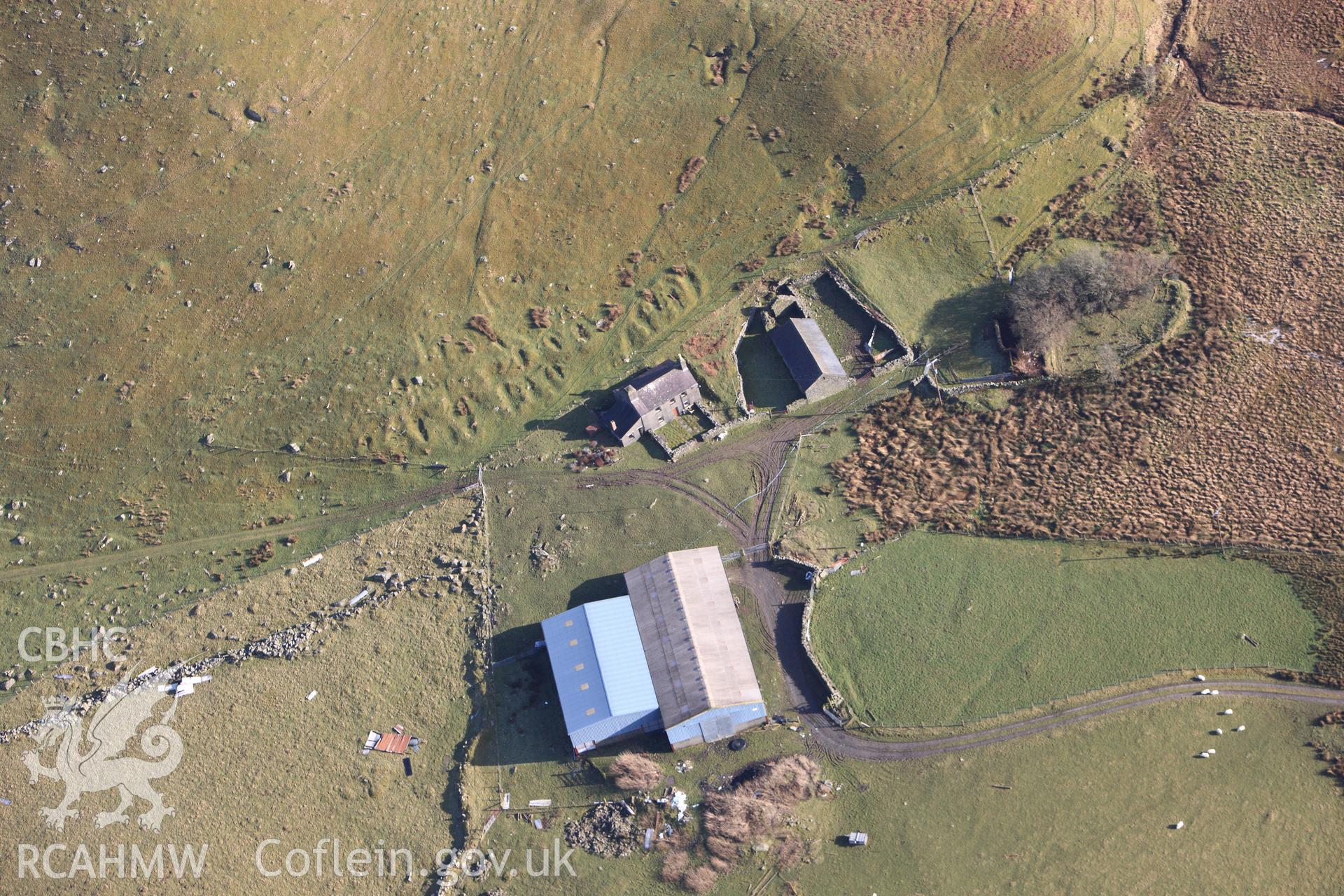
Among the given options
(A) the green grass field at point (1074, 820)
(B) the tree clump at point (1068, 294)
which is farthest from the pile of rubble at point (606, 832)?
(B) the tree clump at point (1068, 294)

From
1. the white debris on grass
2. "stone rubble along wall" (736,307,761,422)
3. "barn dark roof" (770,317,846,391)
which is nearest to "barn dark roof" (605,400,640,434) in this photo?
"stone rubble along wall" (736,307,761,422)

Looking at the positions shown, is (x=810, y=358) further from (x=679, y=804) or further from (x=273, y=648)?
(x=273, y=648)

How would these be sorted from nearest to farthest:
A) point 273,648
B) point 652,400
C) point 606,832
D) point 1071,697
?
1. point 606,832
2. point 1071,697
3. point 273,648
4. point 652,400

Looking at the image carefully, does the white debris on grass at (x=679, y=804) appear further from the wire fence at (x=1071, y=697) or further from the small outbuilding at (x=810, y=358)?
the small outbuilding at (x=810, y=358)

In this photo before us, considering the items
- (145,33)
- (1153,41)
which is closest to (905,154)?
(1153,41)

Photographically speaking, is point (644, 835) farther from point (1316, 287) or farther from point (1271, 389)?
point (1316, 287)

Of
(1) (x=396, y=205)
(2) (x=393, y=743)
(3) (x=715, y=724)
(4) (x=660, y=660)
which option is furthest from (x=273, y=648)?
(1) (x=396, y=205)
